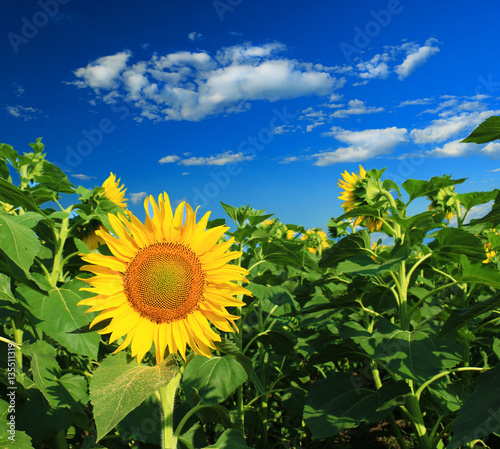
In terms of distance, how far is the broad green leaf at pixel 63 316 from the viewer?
1861mm

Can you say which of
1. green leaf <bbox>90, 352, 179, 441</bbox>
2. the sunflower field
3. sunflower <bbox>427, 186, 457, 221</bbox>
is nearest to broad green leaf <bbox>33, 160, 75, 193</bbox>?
the sunflower field

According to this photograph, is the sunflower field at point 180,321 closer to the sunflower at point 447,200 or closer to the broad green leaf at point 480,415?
the broad green leaf at point 480,415

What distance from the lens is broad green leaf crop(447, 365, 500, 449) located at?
1.03 meters

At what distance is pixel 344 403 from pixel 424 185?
4.97 feet

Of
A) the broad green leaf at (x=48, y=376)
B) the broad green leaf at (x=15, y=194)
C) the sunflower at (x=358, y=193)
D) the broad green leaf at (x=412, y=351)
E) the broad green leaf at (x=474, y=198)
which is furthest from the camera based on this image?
the broad green leaf at (x=474, y=198)

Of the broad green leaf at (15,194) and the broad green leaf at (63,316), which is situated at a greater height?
the broad green leaf at (15,194)

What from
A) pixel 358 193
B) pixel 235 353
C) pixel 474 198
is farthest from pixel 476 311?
pixel 474 198

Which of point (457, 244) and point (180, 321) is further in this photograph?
point (457, 244)

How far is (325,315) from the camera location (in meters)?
2.54

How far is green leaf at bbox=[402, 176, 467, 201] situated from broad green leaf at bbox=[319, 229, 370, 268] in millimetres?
508

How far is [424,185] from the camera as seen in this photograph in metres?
2.67

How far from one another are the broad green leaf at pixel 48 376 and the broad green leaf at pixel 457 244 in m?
2.19

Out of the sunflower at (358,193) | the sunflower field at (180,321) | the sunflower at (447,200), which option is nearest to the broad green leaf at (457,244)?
the sunflower field at (180,321)

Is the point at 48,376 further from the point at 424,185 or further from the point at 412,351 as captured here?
the point at 424,185
